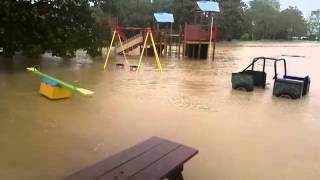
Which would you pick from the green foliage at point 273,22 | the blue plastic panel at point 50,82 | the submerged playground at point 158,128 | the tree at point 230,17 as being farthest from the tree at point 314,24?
the blue plastic panel at point 50,82

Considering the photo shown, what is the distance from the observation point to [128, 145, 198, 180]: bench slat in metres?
3.31

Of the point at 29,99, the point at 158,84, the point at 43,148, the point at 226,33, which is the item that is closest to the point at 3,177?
the point at 43,148

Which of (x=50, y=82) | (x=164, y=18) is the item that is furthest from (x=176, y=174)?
(x=164, y=18)

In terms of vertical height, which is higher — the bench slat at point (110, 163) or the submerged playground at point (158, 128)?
the bench slat at point (110, 163)

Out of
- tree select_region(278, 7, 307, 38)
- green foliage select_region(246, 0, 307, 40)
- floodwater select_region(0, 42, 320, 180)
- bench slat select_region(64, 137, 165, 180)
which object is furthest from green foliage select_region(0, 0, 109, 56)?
tree select_region(278, 7, 307, 38)

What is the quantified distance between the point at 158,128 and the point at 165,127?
0.45 ft

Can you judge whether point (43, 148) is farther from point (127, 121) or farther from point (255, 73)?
point (255, 73)

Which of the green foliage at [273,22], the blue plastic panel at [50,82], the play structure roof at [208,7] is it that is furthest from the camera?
the green foliage at [273,22]

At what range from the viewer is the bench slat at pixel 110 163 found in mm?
3238

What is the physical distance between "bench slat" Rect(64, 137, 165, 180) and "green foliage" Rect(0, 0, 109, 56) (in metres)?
9.44

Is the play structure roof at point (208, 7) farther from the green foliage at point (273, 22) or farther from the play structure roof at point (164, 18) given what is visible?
the green foliage at point (273, 22)

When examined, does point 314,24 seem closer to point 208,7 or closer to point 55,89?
point 208,7

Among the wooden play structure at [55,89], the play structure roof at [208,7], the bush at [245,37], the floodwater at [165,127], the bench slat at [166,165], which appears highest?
the play structure roof at [208,7]

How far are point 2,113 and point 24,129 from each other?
4.00 feet
